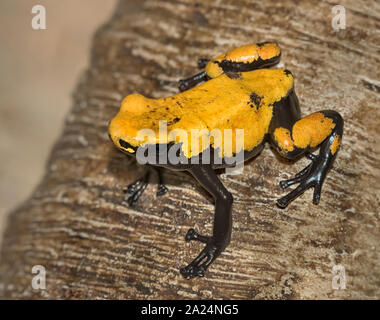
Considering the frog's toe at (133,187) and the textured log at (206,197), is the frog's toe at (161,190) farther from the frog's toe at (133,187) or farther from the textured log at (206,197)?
the frog's toe at (133,187)

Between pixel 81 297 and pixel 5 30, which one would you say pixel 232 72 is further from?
pixel 5 30

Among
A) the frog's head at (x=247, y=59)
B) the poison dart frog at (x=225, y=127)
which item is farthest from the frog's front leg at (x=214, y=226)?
the frog's head at (x=247, y=59)

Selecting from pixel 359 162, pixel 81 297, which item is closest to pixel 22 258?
pixel 81 297

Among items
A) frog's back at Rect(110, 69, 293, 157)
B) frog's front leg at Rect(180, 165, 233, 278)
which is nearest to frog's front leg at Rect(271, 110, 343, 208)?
frog's back at Rect(110, 69, 293, 157)

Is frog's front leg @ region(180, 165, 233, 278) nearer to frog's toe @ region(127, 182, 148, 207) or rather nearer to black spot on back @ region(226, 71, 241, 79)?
frog's toe @ region(127, 182, 148, 207)

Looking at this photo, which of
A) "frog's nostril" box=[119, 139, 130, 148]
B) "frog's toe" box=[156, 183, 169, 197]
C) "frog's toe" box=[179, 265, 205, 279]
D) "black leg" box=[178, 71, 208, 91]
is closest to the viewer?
"frog's nostril" box=[119, 139, 130, 148]

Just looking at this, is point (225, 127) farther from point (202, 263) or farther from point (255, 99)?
point (202, 263)
